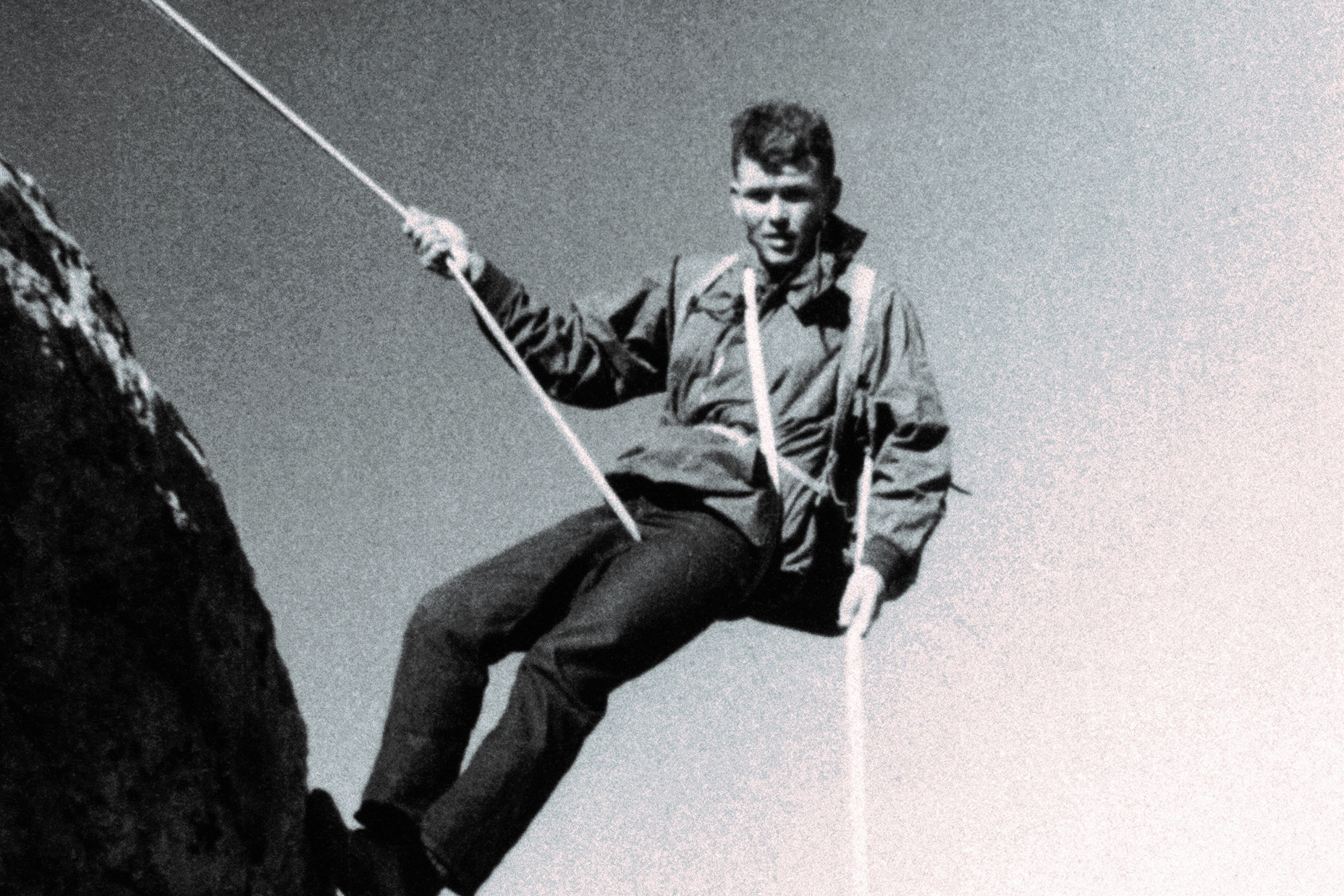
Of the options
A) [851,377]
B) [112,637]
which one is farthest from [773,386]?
[112,637]

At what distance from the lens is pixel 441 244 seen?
6.61 meters

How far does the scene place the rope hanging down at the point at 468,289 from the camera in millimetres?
6066

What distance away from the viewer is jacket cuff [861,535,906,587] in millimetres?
6297

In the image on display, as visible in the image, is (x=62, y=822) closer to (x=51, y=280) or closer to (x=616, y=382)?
(x=51, y=280)

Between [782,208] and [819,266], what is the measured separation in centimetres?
28

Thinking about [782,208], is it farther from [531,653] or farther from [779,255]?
[531,653]

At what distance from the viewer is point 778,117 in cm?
668

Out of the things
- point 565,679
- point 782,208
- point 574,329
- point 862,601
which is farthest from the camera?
point 574,329

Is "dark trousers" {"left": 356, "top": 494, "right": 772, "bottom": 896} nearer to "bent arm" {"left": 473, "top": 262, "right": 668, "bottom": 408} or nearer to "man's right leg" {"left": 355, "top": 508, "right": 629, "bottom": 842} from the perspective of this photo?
"man's right leg" {"left": 355, "top": 508, "right": 629, "bottom": 842}

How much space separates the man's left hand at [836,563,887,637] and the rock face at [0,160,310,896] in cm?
210

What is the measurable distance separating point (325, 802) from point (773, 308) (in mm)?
2714

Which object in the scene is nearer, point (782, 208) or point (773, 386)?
point (773, 386)

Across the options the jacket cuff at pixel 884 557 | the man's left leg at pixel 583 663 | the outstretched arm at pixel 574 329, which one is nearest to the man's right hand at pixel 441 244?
the outstretched arm at pixel 574 329

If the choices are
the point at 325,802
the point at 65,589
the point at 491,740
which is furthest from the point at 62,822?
the point at 491,740
